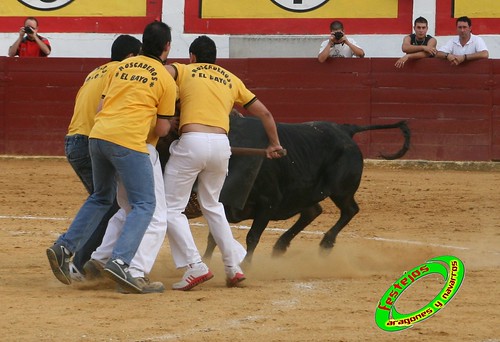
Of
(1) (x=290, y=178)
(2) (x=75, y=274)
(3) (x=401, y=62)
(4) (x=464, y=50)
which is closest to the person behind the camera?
(2) (x=75, y=274)

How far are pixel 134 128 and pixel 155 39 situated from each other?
0.53 meters

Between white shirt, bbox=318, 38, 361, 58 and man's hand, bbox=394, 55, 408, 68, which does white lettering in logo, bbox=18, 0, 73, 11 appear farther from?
man's hand, bbox=394, 55, 408, 68

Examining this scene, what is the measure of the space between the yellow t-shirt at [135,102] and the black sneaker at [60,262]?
0.73 meters

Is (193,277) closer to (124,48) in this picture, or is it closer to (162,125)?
(162,125)

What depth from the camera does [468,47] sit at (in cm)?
1509

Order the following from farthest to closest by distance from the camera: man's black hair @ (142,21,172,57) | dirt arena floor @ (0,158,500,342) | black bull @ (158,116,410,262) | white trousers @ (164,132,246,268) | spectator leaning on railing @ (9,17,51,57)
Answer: spectator leaning on railing @ (9,17,51,57), black bull @ (158,116,410,262), white trousers @ (164,132,246,268), man's black hair @ (142,21,172,57), dirt arena floor @ (0,158,500,342)

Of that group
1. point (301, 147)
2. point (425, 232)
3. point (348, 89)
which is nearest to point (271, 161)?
point (301, 147)

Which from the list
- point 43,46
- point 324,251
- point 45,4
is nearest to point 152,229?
point 324,251

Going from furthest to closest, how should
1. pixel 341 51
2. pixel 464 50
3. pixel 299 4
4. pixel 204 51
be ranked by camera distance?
pixel 299 4 < pixel 341 51 < pixel 464 50 < pixel 204 51

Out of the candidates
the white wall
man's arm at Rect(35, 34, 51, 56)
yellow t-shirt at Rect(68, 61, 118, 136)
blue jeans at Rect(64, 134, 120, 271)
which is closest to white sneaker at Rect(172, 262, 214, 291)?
blue jeans at Rect(64, 134, 120, 271)

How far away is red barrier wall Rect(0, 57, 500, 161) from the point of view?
15156 millimetres

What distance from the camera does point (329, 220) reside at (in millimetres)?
11305

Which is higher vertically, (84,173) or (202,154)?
(202,154)

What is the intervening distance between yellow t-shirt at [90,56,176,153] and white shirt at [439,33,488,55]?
8.81m
